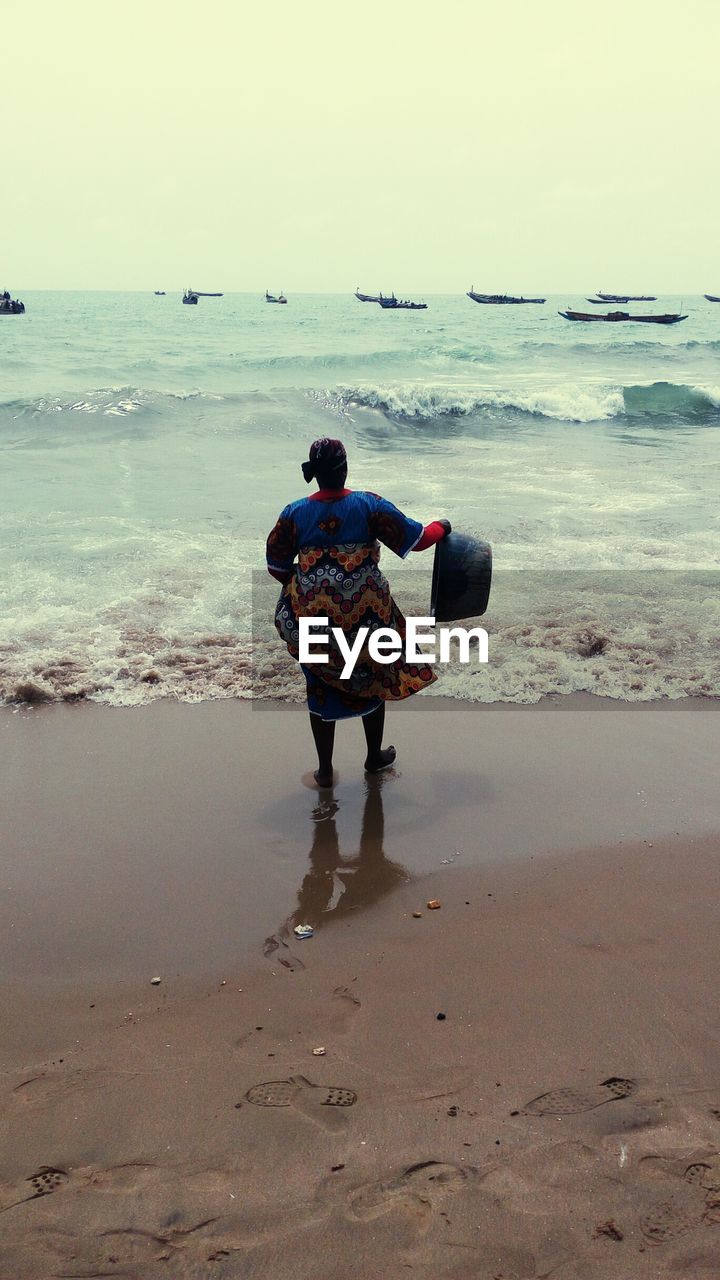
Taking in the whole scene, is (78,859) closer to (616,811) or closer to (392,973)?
(392,973)

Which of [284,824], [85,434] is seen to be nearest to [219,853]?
[284,824]

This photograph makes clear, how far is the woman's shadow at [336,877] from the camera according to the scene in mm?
2838

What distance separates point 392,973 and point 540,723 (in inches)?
78.5

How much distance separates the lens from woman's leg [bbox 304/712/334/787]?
12.0 feet

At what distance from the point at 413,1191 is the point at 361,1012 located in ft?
1.92

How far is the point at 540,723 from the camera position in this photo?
4316 mm

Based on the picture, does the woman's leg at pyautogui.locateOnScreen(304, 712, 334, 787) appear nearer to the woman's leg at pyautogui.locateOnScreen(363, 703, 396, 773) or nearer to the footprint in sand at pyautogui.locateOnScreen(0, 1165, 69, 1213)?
the woman's leg at pyautogui.locateOnScreen(363, 703, 396, 773)

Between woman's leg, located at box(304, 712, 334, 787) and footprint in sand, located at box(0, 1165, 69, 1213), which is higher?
woman's leg, located at box(304, 712, 334, 787)

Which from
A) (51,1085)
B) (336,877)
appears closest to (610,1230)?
(51,1085)

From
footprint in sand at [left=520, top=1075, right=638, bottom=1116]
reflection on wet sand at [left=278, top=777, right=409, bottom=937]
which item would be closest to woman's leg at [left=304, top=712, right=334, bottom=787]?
reflection on wet sand at [left=278, top=777, right=409, bottom=937]

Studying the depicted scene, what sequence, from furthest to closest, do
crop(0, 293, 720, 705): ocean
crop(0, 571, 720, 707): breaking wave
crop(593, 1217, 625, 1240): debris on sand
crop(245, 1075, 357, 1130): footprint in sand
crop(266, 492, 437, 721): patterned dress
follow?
crop(0, 293, 720, 705): ocean
crop(0, 571, 720, 707): breaking wave
crop(266, 492, 437, 721): patterned dress
crop(245, 1075, 357, 1130): footprint in sand
crop(593, 1217, 625, 1240): debris on sand

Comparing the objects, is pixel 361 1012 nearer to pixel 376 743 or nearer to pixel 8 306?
pixel 376 743

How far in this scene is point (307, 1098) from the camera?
2070 mm

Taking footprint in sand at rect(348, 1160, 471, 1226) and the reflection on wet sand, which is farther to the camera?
the reflection on wet sand
